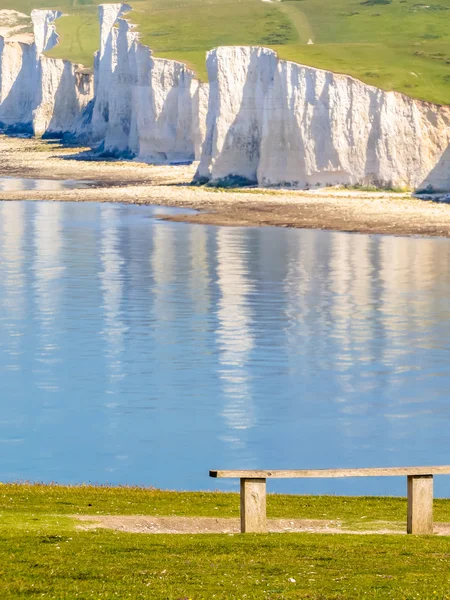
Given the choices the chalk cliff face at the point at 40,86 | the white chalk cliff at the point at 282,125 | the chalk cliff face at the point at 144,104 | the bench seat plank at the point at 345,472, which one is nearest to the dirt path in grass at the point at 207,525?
the bench seat plank at the point at 345,472

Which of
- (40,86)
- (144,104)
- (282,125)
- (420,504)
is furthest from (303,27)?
(420,504)

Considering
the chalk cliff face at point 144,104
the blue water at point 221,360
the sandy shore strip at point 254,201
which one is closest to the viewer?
the blue water at point 221,360

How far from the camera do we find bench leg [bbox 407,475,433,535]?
12.8m

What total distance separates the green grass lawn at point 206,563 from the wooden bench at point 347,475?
0.23 meters

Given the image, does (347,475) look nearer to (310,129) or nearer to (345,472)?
(345,472)

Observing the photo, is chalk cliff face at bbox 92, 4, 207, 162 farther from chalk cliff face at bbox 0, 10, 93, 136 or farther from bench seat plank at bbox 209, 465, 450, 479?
bench seat plank at bbox 209, 465, 450, 479

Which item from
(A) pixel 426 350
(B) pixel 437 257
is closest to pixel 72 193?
(B) pixel 437 257

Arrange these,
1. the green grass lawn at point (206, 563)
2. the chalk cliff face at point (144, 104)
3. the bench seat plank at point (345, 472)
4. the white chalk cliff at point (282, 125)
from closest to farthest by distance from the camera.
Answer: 1. the green grass lawn at point (206, 563)
2. the bench seat plank at point (345, 472)
3. the white chalk cliff at point (282, 125)
4. the chalk cliff face at point (144, 104)

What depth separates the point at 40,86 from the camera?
146875mm

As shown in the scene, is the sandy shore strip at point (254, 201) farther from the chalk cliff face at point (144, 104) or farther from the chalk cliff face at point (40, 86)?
the chalk cliff face at point (40, 86)

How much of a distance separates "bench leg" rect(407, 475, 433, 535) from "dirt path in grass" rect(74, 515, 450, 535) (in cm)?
45

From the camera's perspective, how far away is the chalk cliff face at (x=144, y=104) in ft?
323

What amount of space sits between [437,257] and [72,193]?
33.3 meters

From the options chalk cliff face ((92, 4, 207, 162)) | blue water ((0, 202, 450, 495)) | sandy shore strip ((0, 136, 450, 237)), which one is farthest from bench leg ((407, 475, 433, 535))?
chalk cliff face ((92, 4, 207, 162))
